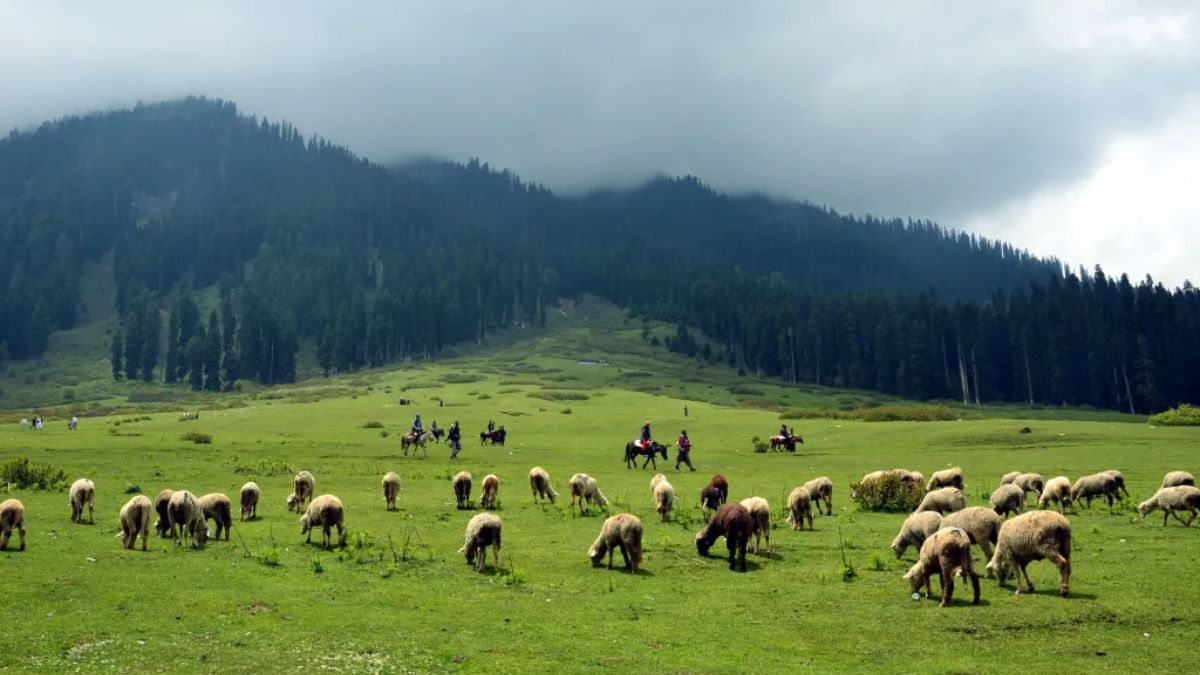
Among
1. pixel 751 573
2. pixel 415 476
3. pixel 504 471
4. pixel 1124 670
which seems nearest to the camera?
pixel 1124 670

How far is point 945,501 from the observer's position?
74.6 ft

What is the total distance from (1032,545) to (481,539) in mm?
12933

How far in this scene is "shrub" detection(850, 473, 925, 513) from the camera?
29.3 m

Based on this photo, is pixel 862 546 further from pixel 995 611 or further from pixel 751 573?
pixel 995 611

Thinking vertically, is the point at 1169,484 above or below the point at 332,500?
below

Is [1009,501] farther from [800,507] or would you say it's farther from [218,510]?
[218,510]

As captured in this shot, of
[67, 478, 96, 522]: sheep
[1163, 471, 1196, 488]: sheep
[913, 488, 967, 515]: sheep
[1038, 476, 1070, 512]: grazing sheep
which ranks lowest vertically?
[1038, 476, 1070, 512]: grazing sheep

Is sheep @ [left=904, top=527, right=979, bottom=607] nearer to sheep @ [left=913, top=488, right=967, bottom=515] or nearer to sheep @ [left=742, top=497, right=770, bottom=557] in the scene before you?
sheep @ [left=742, top=497, right=770, bottom=557]

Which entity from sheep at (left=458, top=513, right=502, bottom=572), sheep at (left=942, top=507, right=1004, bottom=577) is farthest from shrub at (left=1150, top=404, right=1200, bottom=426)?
sheep at (left=458, top=513, right=502, bottom=572)

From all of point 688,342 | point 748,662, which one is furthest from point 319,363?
point 748,662

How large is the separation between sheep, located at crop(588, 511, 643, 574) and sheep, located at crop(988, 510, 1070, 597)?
8.28m

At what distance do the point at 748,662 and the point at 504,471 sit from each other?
3192 centimetres

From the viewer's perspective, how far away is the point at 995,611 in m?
15.3


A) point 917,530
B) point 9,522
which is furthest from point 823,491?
point 9,522
